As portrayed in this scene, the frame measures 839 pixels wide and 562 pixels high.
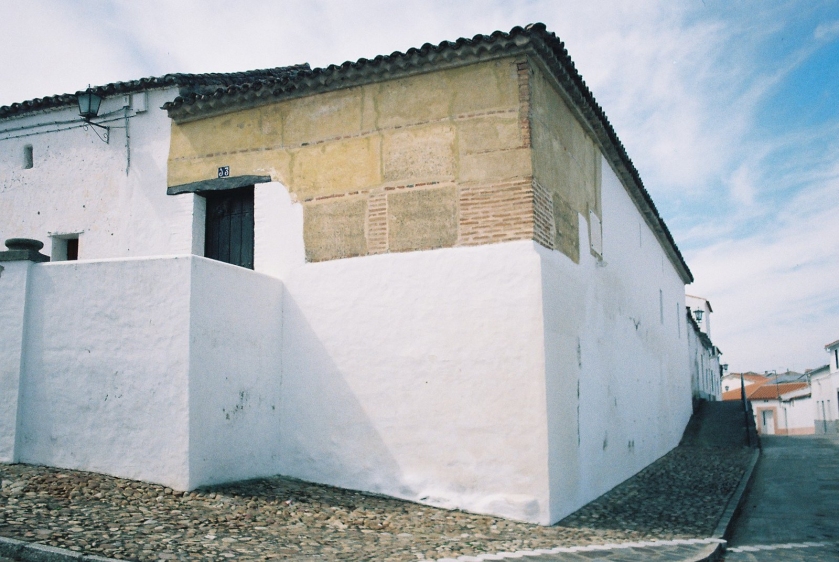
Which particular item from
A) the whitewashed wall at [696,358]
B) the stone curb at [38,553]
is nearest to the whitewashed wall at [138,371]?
the stone curb at [38,553]

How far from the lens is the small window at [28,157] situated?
35.1ft

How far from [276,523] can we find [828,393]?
38.1 meters

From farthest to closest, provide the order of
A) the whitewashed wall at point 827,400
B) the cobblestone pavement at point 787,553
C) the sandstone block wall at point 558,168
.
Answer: the whitewashed wall at point 827,400, the sandstone block wall at point 558,168, the cobblestone pavement at point 787,553

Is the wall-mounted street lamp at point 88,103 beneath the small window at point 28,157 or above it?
above

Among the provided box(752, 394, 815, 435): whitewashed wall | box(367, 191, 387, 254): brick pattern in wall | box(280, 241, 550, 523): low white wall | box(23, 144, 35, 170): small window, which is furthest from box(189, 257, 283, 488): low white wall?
box(752, 394, 815, 435): whitewashed wall

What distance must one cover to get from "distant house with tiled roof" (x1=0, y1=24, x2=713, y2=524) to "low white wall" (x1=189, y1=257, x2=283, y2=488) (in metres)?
0.03

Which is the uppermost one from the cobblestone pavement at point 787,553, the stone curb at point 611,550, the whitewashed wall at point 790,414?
the stone curb at point 611,550

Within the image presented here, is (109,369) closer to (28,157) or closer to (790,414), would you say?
(28,157)

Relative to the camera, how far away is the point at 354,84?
28.4ft

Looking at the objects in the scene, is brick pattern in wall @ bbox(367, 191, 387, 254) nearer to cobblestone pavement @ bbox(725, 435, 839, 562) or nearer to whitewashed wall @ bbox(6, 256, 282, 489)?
whitewashed wall @ bbox(6, 256, 282, 489)

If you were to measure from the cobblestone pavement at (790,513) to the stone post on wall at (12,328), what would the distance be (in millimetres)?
7607

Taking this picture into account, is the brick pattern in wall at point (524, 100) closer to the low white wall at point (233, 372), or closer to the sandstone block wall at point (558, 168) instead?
the sandstone block wall at point (558, 168)

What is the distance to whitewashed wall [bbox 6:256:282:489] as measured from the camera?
22.9ft

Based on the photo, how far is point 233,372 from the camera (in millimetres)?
7660
